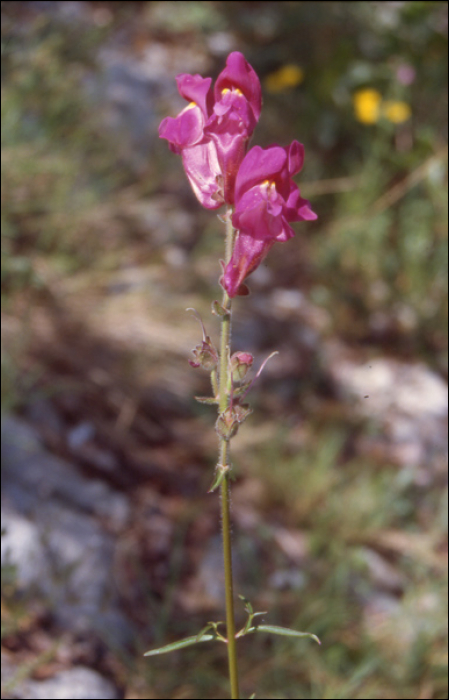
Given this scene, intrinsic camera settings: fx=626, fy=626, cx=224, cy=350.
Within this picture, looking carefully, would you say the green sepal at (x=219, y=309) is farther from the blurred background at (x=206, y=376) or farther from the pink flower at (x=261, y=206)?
the blurred background at (x=206, y=376)

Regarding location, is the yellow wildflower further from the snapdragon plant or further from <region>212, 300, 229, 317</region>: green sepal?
<region>212, 300, 229, 317</region>: green sepal

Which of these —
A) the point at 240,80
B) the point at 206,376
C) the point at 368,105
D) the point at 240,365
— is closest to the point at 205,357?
the point at 240,365

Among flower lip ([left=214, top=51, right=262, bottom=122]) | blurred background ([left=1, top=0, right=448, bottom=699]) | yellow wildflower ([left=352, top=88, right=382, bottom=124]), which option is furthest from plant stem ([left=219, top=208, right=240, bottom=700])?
yellow wildflower ([left=352, top=88, right=382, bottom=124])

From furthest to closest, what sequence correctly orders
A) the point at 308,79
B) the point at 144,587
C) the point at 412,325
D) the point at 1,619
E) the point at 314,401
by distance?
the point at 308,79 < the point at 412,325 < the point at 314,401 < the point at 144,587 < the point at 1,619

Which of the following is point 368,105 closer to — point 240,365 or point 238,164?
point 238,164

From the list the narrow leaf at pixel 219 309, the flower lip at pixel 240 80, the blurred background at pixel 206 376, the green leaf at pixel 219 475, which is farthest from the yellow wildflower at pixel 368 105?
the green leaf at pixel 219 475

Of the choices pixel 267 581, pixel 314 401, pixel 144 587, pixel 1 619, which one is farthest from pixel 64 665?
pixel 314 401

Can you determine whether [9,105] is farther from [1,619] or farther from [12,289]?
[1,619]
